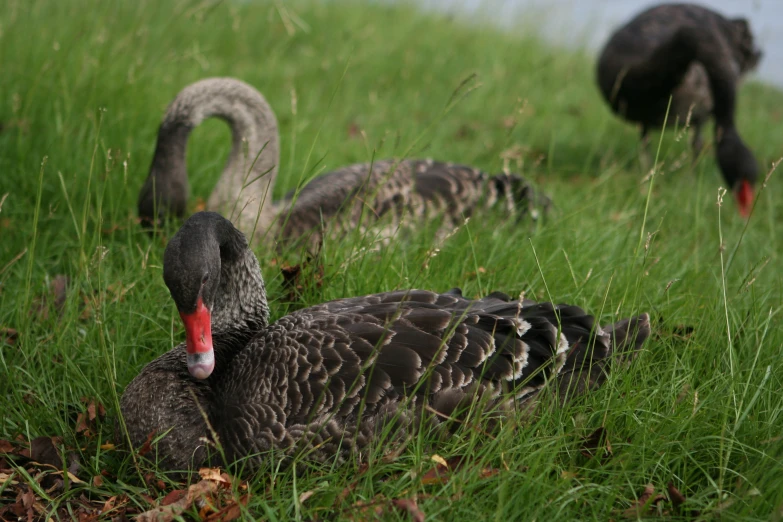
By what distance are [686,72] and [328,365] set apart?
5.75 meters

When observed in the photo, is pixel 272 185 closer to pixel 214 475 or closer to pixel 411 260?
pixel 411 260

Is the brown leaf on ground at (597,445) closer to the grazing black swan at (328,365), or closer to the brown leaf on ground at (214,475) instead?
the grazing black swan at (328,365)

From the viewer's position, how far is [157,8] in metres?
8.09

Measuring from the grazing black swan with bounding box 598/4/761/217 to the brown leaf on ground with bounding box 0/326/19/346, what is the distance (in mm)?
4999

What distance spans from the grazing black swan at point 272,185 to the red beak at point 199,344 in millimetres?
1672

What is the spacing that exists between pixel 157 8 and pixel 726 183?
18.3ft

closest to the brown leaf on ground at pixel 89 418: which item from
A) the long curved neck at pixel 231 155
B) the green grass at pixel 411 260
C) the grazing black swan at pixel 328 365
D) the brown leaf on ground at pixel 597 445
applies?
the green grass at pixel 411 260

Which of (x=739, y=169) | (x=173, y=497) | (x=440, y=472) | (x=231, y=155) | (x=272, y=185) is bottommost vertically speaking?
(x=173, y=497)

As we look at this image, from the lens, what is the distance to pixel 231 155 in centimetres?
509

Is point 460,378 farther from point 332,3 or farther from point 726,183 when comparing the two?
point 332,3

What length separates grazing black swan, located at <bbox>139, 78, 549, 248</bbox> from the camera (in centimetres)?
456

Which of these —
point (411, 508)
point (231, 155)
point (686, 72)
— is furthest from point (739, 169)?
point (411, 508)

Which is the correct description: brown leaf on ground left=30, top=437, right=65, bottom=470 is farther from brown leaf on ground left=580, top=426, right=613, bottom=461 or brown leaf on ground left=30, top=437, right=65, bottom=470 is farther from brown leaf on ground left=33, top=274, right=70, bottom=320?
brown leaf on ground left=580, top=426, right=613, bottom=461

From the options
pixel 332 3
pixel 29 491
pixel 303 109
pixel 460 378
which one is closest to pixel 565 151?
pixel 303 109
